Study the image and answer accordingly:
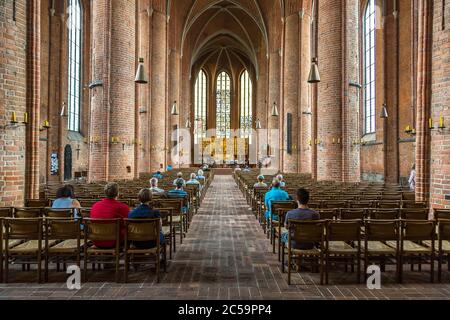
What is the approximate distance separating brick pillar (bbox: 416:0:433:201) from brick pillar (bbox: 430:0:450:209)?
0.47 metres

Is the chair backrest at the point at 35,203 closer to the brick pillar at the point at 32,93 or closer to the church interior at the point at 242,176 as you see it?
the church interior at the point at 242,176

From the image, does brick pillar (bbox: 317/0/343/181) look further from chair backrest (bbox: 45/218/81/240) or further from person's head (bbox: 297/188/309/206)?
chair backrest (bbox: 45/218/81/240)

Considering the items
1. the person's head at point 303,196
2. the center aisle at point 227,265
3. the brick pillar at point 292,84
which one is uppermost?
the brick pillar at point 292,84

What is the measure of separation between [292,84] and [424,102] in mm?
18225

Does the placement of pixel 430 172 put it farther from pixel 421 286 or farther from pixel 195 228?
pixel 195 228

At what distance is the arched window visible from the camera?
2225cm

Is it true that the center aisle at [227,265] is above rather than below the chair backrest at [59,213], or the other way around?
below

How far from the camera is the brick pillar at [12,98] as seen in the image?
6758 mm

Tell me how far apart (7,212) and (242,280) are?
151 inches

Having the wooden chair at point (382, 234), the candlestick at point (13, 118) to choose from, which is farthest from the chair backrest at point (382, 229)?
the candlestick at point (13, 118)

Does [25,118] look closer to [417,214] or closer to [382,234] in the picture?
[382,234]

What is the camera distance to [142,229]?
470 centimetres

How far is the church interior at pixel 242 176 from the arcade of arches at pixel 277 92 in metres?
0.06
